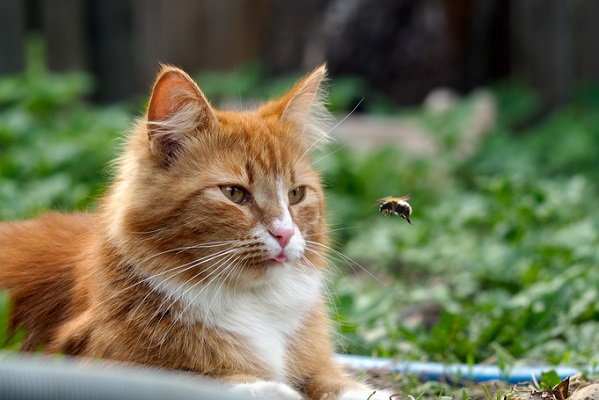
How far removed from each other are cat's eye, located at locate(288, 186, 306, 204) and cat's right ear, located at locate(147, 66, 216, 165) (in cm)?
40

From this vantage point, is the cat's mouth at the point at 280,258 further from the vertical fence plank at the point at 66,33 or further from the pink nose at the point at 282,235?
the vertical fence plank at the point at 66,33

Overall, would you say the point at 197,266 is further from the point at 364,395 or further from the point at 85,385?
the point at 85,385

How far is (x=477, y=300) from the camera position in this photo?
5574mm

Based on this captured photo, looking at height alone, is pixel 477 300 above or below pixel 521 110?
below

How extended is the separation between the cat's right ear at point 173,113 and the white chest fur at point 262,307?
1.65 feet

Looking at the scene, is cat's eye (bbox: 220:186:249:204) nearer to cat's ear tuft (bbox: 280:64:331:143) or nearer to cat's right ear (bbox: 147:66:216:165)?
cat's right ear (bbox: 147:66:216:165)

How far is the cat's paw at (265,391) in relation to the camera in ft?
9.46

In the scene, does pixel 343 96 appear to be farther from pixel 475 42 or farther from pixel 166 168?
pixel 166 168

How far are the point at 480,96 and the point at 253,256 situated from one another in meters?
7.55

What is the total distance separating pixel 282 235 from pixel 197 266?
31 cm

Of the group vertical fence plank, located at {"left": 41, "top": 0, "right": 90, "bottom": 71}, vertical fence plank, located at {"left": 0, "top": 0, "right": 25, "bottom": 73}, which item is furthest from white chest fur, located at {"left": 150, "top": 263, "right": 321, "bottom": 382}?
vertical fence plank, located at {"left": 41, "top": 0, "right": 90, "bottom": 71}

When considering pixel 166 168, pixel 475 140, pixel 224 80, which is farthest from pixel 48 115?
pixel 166 168

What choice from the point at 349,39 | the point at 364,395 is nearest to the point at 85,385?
the point at 364,395

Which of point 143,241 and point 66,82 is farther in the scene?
point 66,82
